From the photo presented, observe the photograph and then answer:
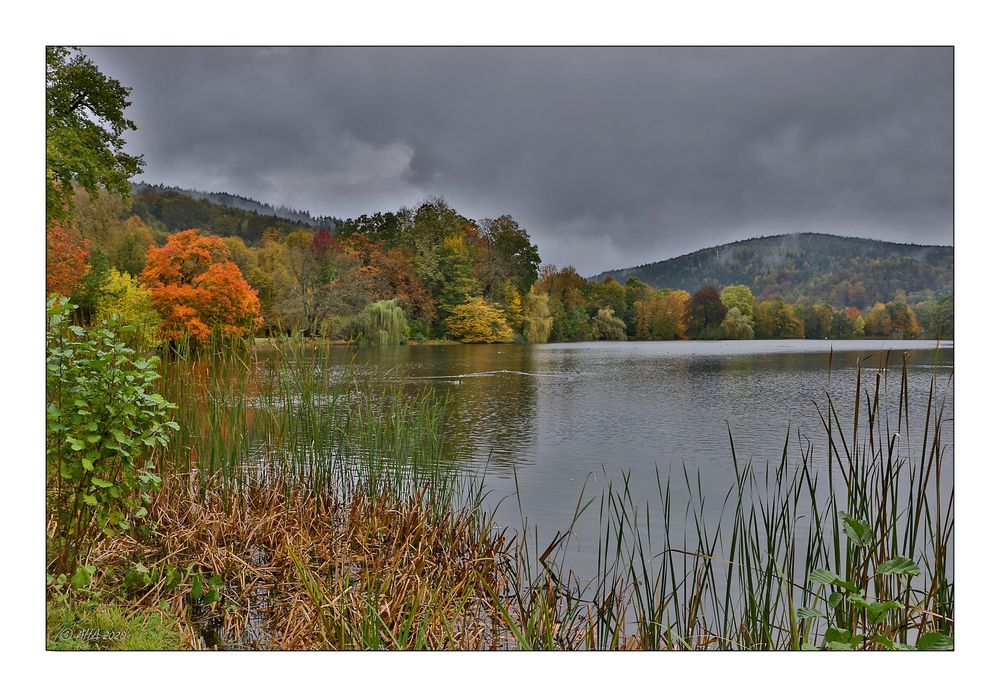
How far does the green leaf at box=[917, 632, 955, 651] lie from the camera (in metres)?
2.22

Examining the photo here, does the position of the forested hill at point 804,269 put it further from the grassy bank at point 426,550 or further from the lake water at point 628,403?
the grassy bank at point 426,550

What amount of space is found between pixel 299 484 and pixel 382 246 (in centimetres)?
128

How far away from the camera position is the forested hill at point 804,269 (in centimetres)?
313

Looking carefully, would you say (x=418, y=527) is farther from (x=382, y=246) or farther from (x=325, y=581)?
(x=382, y=246)

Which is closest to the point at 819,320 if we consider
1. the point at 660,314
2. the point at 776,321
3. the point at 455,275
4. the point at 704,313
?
the point at 776,321

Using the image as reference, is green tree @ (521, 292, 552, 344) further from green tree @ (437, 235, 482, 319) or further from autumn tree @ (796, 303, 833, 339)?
autumn tree @ (796, 303, 833, 339)

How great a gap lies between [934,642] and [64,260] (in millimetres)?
3656

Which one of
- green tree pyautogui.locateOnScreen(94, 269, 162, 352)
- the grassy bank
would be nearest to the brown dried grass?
the grassy bank

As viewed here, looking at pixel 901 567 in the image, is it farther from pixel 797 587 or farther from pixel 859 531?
pixel 797 587

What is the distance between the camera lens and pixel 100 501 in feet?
8.05

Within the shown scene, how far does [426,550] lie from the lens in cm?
283

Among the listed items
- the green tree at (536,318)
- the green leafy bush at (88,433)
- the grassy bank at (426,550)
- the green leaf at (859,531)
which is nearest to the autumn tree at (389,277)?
the grassy bank at (426,550)

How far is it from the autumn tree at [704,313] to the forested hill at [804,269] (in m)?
0.05
